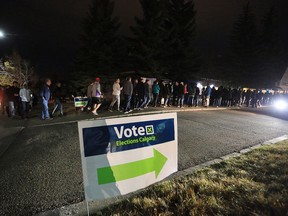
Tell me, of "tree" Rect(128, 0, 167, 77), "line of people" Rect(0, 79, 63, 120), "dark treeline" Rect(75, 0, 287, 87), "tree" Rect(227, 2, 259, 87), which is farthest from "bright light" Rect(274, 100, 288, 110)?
"line of people" Rect(0, 79, 63, 120)

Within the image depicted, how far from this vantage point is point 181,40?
30078 millimetres

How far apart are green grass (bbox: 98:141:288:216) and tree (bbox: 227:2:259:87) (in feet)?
162

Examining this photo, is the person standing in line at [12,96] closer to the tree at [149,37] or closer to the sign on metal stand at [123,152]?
the sign on metal stand at [123,152]

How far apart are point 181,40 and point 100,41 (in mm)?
12078

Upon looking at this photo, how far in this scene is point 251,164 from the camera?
5.00 meters

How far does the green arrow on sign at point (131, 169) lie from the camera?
9.50ft

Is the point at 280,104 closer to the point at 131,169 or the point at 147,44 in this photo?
the point at 147,44

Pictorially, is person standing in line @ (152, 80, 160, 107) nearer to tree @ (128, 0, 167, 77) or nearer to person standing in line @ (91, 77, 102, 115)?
person standing in line @ (91, 77, 102, 115)

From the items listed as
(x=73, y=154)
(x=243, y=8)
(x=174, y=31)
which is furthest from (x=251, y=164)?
(x=243, y=8)

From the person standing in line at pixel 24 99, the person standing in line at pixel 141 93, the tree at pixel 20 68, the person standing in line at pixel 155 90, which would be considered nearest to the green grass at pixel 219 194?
the person standing in line at pixel 141 93

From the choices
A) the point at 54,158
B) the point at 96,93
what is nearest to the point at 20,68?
the point at 96,93

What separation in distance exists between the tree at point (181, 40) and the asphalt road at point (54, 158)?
2137cm

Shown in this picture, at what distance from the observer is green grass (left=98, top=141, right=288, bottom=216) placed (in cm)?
304

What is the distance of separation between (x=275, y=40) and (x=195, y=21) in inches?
1410
